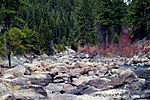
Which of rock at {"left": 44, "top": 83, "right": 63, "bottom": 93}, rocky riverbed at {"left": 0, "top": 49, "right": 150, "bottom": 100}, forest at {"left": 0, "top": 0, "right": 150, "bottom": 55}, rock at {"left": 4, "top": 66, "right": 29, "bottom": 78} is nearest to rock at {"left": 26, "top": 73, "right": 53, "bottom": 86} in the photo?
rocky riverbed at {"left": 0, "top": 49, "right": 150, "bottom": 100}

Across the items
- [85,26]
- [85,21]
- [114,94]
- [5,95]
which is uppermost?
[85,21]

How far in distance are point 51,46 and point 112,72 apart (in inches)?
2123

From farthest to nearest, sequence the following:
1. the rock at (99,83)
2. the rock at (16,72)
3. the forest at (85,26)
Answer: the forest at (85,26)
the rock at (16,72)
the rock at (99,83)

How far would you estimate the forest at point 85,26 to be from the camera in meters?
29.7

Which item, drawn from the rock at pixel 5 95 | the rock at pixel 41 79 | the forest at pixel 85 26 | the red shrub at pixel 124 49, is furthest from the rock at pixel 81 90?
the red shrub at pixel 124 49

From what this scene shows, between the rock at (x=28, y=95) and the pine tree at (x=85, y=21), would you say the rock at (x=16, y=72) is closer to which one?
the rock at (x=28, y=95)

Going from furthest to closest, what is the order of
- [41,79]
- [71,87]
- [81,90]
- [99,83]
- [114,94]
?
1. [41,79]
2. [99,83]
3. [71,87]
4. [81,90]
5. [114,94]

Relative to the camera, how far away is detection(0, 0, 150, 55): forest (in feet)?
97.3

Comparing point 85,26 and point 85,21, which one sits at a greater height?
point 85,21

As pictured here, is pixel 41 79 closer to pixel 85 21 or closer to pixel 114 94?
pixel 114 94

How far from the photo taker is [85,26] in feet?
229

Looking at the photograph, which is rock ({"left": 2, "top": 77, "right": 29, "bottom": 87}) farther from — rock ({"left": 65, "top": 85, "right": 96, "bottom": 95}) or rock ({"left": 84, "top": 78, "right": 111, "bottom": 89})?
rock ({"left": 84, "top": 78, "right": 111, "bottom": 89})

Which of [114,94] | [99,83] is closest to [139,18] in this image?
[99,83]

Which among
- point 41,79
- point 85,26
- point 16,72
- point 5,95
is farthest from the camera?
point 85,26
